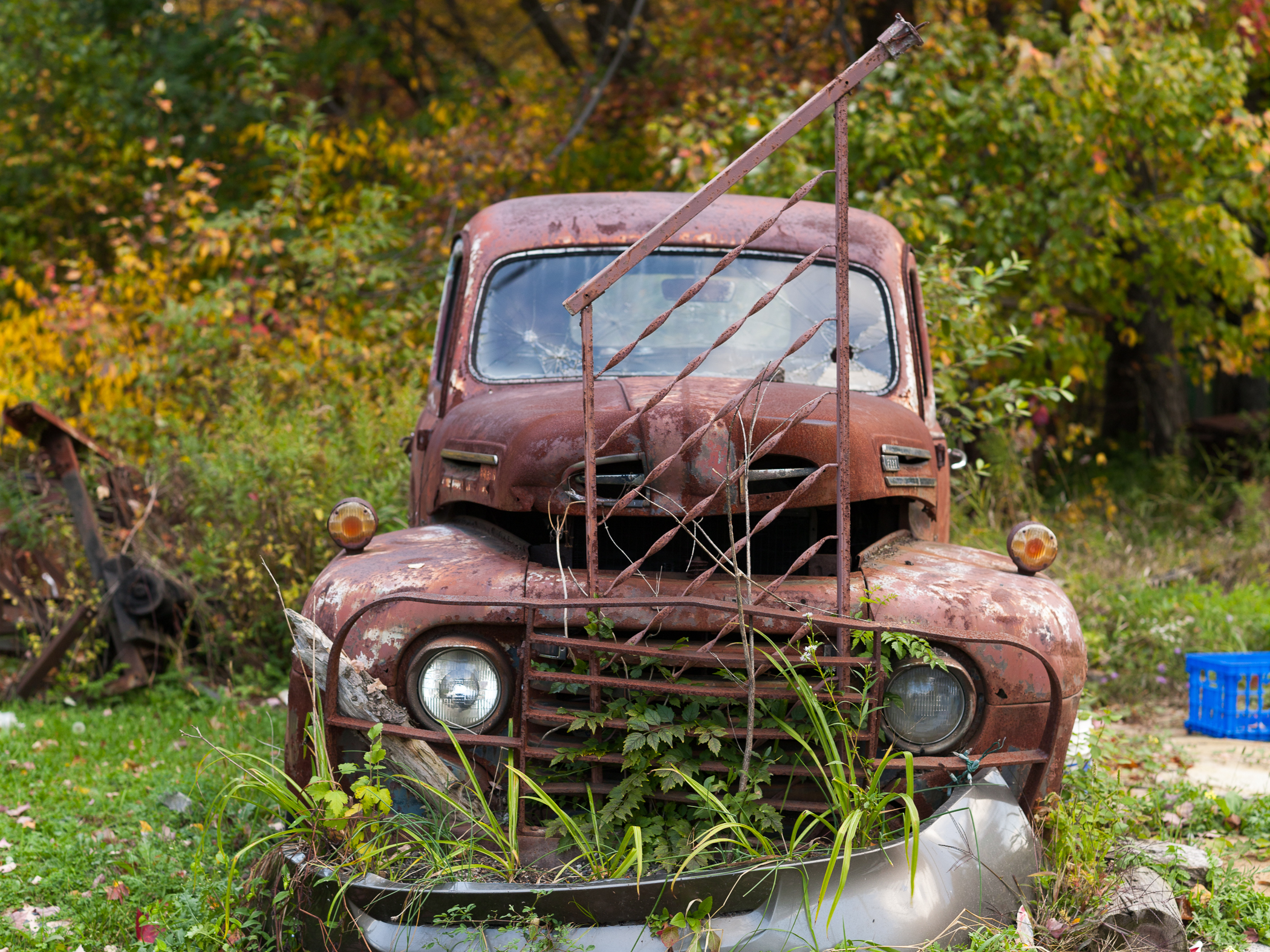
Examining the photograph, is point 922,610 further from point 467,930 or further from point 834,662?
point 467,930

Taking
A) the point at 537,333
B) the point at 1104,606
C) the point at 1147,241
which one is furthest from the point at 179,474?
the point at 1147,241

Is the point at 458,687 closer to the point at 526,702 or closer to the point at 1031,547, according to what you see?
the point at 526,702

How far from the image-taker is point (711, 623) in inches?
104

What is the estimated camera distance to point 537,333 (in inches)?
158

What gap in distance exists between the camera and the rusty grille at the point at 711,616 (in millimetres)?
2527

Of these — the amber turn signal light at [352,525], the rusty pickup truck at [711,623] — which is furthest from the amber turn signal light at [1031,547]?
the amber turn signal light at [352,525]

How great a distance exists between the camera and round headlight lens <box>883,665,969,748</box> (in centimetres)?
276

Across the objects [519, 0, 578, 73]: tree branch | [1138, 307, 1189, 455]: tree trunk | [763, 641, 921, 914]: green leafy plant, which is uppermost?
[519, 0, 578, 73]: tree branch

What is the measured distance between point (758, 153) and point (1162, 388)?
1035 cm

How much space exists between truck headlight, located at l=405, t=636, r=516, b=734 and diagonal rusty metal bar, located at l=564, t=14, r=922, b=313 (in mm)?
901

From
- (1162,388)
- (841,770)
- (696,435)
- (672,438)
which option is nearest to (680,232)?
(672,438)

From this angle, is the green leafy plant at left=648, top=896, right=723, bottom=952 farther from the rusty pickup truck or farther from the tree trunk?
the tree trunk

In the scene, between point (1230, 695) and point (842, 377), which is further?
point (1230, 695)

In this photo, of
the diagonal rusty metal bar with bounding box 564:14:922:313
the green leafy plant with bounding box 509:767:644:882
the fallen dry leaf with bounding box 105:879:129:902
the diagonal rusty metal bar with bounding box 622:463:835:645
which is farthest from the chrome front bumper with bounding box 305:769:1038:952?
the diagonal rusty metal bar with bounding box 564:14:922:313
